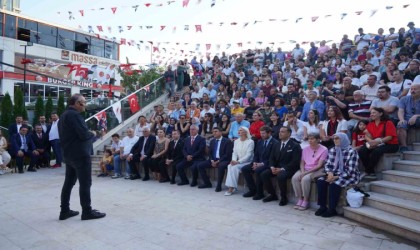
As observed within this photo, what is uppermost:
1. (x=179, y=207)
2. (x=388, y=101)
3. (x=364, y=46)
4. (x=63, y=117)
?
(x=364, y=46)

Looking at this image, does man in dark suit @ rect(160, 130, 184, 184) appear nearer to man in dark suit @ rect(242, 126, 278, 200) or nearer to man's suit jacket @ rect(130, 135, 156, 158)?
man's suit jacket @ rect(130, 135, 156, 158)

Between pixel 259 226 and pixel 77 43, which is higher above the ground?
pixel 77 43

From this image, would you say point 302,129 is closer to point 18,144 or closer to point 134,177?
point 134,177

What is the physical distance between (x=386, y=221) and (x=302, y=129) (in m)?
3.10

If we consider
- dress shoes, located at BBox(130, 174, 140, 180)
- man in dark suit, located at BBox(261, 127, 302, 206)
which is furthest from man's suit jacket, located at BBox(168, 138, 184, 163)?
man in dark suit, located at BBox(261, 127, 302, 206)

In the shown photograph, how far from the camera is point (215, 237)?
4090 mm

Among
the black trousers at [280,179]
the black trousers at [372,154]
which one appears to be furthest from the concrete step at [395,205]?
the black trousers at [280,179]

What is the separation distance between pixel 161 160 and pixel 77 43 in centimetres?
2761

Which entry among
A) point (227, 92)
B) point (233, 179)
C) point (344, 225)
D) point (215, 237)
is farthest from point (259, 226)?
point (227, 92)

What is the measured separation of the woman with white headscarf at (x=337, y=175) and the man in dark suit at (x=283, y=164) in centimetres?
71

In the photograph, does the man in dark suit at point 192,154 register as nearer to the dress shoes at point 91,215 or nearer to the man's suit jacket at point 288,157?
the man's suit jacket at point 288,157

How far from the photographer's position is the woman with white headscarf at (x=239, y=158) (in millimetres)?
6703

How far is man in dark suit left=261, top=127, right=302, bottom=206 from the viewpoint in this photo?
5855 millimetres

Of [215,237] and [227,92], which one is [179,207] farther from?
[227,92]
